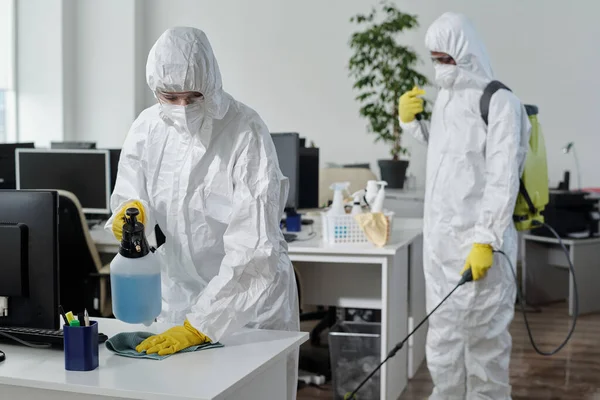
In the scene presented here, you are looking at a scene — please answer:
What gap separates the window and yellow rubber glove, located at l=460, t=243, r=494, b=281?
535cm

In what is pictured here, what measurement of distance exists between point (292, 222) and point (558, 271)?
253 cm

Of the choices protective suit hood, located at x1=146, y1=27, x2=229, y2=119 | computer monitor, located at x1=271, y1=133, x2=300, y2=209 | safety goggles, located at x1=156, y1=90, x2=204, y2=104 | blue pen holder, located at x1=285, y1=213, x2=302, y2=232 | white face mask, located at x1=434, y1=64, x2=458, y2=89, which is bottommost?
blue pen holder, located at x1=285, y1=213, x2=302, y2=232

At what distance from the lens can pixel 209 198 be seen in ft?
6.15

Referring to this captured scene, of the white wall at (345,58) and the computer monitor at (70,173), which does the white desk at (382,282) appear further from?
the white wall at (345,58)

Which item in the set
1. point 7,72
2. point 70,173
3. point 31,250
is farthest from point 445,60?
point 7,72

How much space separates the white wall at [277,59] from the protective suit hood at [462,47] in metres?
2.97

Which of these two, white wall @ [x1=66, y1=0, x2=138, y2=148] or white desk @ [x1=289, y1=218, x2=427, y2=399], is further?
white wall @ [x1=66, y1=0, x2=138, y2=148]

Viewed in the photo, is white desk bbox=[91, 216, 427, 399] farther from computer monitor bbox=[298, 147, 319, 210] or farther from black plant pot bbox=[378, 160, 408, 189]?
black plant pot bbox=[378, 160, 408, 189]

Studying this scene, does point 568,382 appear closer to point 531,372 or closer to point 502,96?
point 531,372

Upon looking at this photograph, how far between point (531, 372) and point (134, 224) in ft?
8.95

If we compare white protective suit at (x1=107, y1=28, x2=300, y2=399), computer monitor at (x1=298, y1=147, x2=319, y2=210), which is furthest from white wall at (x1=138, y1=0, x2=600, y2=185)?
white protective suit at (x1=107, y1=28, x2=300, y2=399)

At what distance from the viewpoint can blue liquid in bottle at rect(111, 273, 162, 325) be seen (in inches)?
61.4

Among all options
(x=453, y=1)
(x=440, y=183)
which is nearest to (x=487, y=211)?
(x=440, y=183)

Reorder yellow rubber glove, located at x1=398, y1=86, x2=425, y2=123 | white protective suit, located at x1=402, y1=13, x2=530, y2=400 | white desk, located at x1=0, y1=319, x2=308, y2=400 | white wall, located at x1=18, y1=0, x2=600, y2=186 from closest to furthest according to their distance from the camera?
white desk, located at x1=0, y1=319, x2=308, y2=400 < white protective suit, located at x1=402, y1=13, x2=530, y2=400 < yellow rubber glove, located at x1=398, y1=86, x2=425, y2=123 < white wall, located at x1=18, y1=0, x2=600, y2=186
